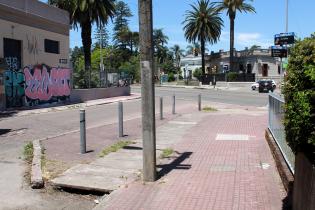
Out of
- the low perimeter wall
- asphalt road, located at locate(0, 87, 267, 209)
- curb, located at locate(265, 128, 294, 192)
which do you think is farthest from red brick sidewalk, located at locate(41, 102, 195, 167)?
the low perimeter wall

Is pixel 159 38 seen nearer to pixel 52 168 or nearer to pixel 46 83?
pixel 46 83

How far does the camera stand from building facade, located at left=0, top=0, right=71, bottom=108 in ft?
88.3

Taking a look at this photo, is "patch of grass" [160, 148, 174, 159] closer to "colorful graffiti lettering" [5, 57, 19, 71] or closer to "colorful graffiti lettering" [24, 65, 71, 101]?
"colorful graffiti lettering" [5, 57, 19, 71]

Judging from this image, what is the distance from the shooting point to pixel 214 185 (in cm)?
846

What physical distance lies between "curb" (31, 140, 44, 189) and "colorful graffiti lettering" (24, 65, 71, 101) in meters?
17.5

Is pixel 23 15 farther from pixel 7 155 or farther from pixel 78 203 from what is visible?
pixel 78 203

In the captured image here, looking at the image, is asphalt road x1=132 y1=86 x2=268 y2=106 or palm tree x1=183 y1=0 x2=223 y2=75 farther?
palm tree x1=183 y1=0 x2=223 y2=75

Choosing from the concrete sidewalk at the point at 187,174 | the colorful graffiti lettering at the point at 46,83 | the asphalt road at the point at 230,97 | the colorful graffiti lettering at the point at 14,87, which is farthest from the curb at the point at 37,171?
the asphalt road at the point at 230,97

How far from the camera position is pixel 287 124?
19.6 feet

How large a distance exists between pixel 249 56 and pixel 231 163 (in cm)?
8174

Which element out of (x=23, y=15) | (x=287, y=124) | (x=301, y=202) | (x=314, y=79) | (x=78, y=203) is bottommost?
(x=78, y=203)

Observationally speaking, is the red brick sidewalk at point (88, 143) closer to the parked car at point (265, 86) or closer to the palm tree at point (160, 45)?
the parked car at point (265, 86)

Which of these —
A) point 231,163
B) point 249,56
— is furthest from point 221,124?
point 249,56

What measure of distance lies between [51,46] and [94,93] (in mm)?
6392
